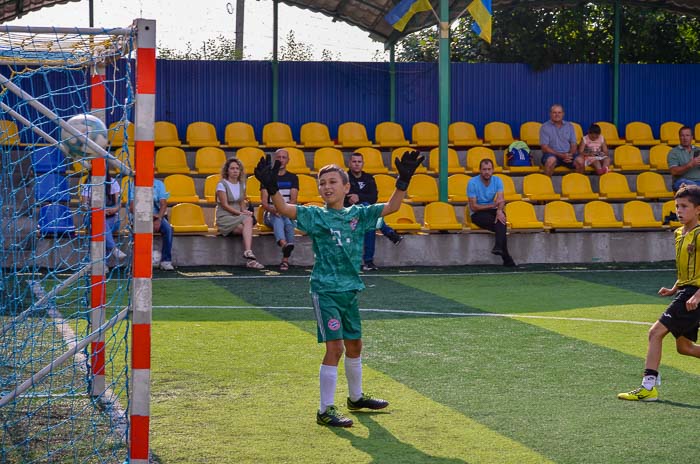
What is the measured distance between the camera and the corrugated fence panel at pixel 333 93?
73.3ft

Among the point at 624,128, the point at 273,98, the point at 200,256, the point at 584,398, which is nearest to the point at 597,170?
the point at 624,128

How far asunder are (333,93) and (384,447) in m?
16.9

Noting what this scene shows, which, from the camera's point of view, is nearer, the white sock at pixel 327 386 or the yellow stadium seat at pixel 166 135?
the white sock at pixel 327 386

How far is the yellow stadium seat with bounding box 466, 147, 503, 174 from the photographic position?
20219 mm

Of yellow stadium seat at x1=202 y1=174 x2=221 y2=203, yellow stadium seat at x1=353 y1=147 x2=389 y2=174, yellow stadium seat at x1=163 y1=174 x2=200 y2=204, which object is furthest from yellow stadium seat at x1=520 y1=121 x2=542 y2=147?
yellow stadium seat at x1=163 y1=174 x2=200 y2=204

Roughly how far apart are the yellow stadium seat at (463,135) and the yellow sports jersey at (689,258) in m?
13.8

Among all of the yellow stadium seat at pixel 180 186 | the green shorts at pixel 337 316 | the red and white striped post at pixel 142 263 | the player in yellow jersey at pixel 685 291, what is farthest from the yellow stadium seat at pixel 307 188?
the red and white striped post at pixel 142 263

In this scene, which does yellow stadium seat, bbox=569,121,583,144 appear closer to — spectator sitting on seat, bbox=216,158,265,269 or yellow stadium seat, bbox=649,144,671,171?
yellow stadium seat, bbox=649,144,671,171

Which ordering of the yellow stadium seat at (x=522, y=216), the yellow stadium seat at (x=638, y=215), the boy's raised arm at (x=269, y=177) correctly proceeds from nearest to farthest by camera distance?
the boy's raised arm at (x=269, y=177)
the yellow stadium seat at (x=522, y=216)
the yellow stadium seat at (x=638, y=215)

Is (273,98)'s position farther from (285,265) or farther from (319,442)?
(319,442)

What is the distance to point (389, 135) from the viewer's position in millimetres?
21547

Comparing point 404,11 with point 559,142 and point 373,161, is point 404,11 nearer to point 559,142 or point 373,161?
point 373,161

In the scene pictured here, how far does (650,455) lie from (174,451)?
8.41 feet

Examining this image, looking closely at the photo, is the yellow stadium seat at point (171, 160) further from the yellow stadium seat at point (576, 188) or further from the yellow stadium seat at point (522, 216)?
the yellow stadium seat at point (576, 188)
